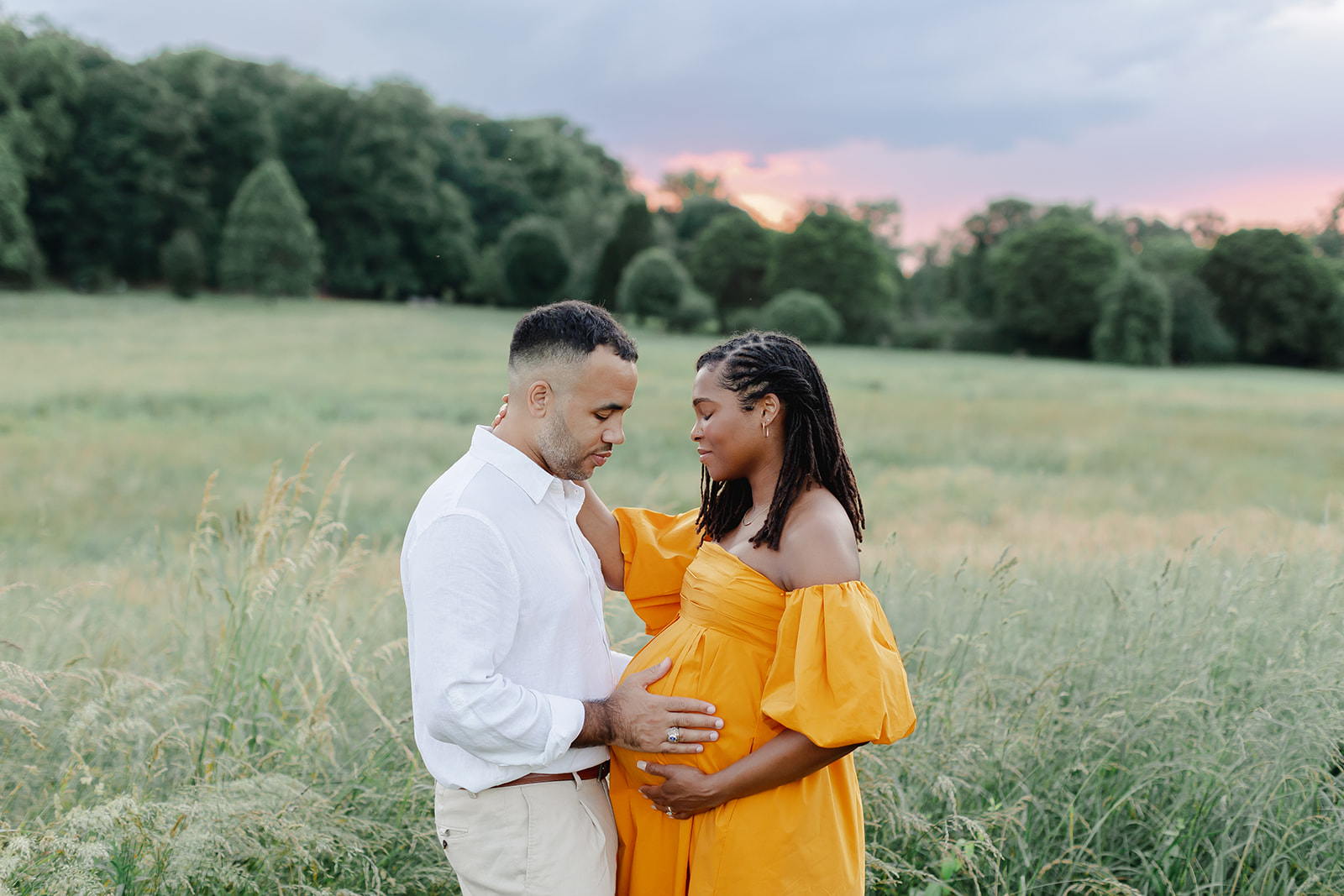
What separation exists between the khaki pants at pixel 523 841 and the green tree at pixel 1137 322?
203 ft

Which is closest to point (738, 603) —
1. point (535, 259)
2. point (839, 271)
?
point (535, 259)

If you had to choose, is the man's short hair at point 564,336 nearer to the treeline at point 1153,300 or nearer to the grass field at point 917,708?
the grass field at point 917,708

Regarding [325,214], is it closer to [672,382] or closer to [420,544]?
[672,382]

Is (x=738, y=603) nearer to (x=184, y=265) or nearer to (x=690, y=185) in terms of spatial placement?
(x=184, y=265)

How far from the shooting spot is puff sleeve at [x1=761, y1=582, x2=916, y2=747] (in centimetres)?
208

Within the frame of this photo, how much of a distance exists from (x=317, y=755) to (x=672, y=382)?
23.0m

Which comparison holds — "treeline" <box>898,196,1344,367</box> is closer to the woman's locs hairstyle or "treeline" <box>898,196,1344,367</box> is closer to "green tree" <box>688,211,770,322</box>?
"green tree" <box>688,211,770,322</box>

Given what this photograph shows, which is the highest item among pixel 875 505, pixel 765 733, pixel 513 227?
pixel 513 227

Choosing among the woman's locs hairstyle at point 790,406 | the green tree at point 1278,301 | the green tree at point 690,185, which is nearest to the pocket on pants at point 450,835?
the woman's locs hairstyle at point 790,406

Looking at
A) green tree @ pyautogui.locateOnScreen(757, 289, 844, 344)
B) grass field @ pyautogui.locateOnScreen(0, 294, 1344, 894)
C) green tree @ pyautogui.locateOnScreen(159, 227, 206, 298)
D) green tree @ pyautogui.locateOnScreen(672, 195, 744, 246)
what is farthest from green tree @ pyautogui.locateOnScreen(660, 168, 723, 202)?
grass field @ pyautogui.locateOnScreen(0, 294, 1344, 894)

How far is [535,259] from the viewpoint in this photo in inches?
2330

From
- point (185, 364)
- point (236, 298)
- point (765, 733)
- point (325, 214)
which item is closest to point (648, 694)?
point (765, 733)

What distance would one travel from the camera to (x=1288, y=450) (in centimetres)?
1952

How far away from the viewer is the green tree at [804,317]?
5541 centimetres
